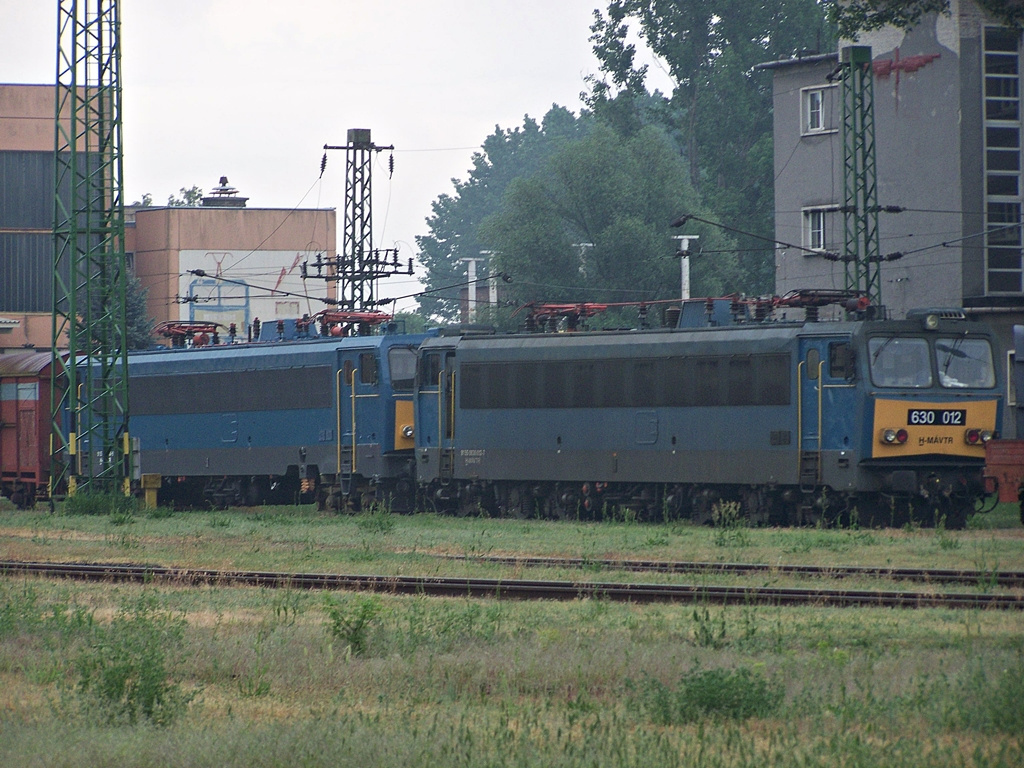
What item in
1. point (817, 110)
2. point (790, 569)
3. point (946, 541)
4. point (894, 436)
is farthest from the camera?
point (817, 110)

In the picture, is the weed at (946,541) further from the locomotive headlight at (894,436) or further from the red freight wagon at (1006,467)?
the locomotive headlight at (894,436)

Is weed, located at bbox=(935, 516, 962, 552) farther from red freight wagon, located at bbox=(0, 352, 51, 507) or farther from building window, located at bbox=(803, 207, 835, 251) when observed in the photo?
building window, located at bbox=(803, 207, 835, 251)

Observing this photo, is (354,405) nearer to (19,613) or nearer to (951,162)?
(19,613)

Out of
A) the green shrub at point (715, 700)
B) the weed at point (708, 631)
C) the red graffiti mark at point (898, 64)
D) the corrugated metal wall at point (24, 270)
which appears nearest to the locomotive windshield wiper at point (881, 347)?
the weed at point (708, 631)

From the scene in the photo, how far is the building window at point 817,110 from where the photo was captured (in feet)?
169

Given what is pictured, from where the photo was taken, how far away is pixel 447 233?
145 m

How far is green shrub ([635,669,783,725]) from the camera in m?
10.2

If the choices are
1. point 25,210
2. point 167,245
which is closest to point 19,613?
point 25,210

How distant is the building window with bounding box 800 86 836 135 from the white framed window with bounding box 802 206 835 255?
9.18 ft

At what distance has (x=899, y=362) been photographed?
1008 inches

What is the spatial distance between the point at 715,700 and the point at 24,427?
3339cm

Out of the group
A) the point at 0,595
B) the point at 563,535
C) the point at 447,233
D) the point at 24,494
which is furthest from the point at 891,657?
the point at 447,233

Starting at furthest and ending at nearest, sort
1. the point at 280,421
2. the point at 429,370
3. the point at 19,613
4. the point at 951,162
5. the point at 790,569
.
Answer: the point at 951,162 → the point at 280,421 → the point at 429,370 → the point at 790,569 → the point at 19,613

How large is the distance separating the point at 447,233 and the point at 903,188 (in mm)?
99557
